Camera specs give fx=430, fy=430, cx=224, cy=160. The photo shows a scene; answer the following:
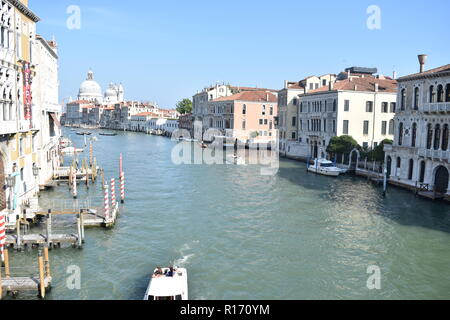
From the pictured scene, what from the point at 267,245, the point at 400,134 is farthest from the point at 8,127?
the point at 400,134

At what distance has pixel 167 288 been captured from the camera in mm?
10562

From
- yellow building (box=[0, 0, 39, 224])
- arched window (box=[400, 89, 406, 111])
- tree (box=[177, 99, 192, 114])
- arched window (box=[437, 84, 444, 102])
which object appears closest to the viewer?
yellow building (box=[0, 0, 39, 224])

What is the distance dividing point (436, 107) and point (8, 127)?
70.1ft

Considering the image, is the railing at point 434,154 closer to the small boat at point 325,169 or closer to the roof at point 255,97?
the small boat at point 325,169

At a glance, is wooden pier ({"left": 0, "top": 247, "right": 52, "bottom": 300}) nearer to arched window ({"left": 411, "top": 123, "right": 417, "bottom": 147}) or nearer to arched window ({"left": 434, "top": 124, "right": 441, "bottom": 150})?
arched window ({"left": 434, "top": 124, "right": 441, "bottom": 150})

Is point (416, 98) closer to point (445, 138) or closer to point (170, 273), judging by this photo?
point (445, 138)

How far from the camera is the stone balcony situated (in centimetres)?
2298

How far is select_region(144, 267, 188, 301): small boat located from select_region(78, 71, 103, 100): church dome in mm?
184753

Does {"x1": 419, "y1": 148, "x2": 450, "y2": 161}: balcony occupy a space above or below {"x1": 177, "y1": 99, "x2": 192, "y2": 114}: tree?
below

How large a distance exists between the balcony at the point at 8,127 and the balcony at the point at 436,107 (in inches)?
832

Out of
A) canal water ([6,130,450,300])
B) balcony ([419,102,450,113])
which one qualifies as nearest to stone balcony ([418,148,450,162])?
balcony ([419,102,450,113])
